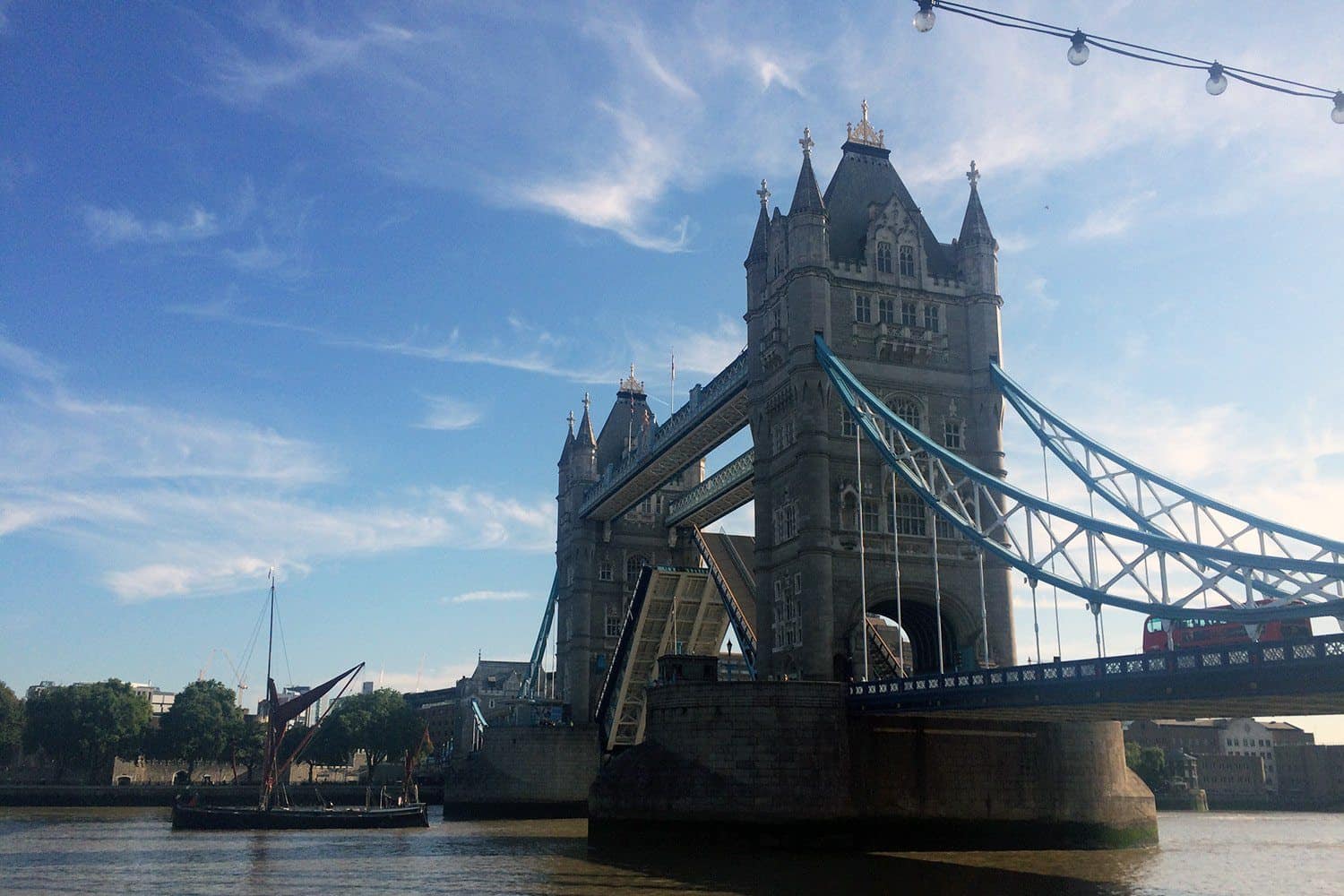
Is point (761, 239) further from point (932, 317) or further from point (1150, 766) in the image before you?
point (1150, 766)

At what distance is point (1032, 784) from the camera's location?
1992 inches

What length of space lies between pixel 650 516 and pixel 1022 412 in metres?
45.0

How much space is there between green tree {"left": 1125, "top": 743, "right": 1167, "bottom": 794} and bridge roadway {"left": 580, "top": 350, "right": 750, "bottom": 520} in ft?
220

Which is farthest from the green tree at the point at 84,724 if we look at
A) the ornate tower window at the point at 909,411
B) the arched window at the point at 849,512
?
the ornate tower window at the point at 909,411

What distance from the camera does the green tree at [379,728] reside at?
139m

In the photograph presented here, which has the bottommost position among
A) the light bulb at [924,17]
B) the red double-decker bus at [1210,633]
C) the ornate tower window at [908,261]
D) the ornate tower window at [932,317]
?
the red double-decker bus at [1210,633]

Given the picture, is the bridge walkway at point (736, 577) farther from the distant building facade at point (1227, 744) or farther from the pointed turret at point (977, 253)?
the distant building facade at point (1227, 744)

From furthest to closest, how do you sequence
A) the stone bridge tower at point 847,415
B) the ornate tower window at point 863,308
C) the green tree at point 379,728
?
the green tree at point 379,728
the ornate tower window at point 863,308
the stone bridge tower at point 847,415

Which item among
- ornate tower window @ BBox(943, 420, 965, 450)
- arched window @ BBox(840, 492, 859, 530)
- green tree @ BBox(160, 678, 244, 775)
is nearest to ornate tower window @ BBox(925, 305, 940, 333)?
ornate tower window @ BBox(943, 420, 965, 450)

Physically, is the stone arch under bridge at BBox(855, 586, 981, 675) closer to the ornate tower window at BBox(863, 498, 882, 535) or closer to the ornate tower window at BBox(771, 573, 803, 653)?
the ornate tower window at BBox(863, 498, 882, 535)

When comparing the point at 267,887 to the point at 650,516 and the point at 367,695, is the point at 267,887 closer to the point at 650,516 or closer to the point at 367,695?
the point at 650,516

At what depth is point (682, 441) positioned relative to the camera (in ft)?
244

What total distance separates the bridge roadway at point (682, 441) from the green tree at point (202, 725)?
5948cm

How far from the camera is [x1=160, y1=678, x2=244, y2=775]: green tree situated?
12712 centimetres
